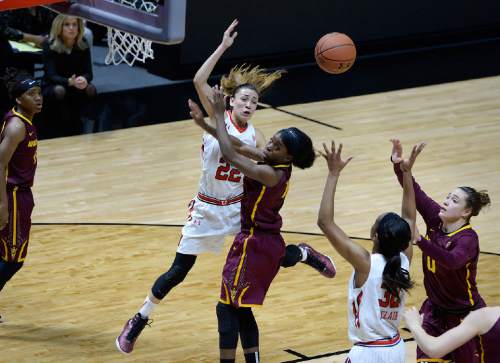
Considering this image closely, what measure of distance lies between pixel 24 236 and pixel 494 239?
3563mm

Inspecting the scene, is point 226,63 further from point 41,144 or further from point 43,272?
point 43,272

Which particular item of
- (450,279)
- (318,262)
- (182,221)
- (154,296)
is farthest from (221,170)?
(182,221)

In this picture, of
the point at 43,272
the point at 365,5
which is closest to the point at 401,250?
the point at 43,272

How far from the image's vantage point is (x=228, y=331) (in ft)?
18.6

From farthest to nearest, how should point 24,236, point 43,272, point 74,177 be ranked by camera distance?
point 74,177 → point 43,272 → point 24,236

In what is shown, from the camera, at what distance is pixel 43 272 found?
7.61 meters

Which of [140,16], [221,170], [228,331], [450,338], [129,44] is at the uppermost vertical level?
[140,16]

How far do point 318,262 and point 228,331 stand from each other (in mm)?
1281

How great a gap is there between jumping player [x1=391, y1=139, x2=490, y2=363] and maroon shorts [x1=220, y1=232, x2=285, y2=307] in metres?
0.77

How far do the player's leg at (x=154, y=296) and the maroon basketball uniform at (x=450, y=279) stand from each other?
142cm

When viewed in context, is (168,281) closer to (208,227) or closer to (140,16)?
(208,227)

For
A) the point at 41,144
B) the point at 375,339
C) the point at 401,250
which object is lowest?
the point at 41,144

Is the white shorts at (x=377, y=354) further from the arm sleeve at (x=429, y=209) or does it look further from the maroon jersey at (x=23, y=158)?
the maroon jersey at (x=23, y=158)

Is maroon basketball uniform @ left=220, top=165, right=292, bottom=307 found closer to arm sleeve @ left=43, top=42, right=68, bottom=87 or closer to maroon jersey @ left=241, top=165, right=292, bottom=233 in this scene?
maroon jersey @ left=241, top=165, right=292, bottom=233
